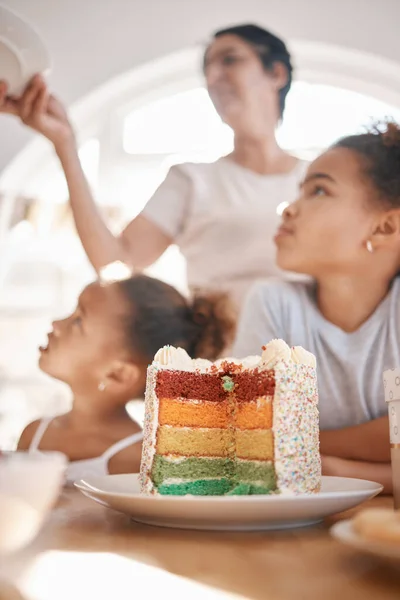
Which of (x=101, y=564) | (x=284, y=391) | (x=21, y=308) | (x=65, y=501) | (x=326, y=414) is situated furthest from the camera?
(x=21, y=308)

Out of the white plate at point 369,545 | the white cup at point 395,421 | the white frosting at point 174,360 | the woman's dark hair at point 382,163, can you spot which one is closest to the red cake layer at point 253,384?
the white frosting at point 174,360

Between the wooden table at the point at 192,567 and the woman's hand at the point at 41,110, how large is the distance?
4.74 feet

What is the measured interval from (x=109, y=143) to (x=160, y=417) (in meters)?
1.16

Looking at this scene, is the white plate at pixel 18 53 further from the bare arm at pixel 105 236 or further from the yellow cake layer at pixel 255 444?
the yellow cake layer at pixel 255 444

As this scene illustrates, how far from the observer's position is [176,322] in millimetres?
2016

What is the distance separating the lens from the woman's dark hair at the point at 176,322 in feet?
6.55

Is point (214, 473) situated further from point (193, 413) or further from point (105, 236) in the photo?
point (105, 236)

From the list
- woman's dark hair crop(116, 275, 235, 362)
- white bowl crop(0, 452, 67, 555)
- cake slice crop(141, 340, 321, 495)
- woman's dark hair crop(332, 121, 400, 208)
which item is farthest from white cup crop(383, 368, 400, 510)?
woman's dark hair crop(332, 121, 400, 208)

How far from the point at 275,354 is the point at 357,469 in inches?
28.9

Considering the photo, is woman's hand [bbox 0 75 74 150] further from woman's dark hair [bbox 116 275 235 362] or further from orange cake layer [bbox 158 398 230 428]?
orange cake layer [bbox 158 398 230 428]

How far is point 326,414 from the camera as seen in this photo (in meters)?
1.91

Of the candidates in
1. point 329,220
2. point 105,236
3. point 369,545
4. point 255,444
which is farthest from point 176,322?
point 369,545

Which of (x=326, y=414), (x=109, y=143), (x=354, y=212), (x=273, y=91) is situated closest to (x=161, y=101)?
(x=109, y=143)

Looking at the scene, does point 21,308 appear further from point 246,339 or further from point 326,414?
point 326,414
